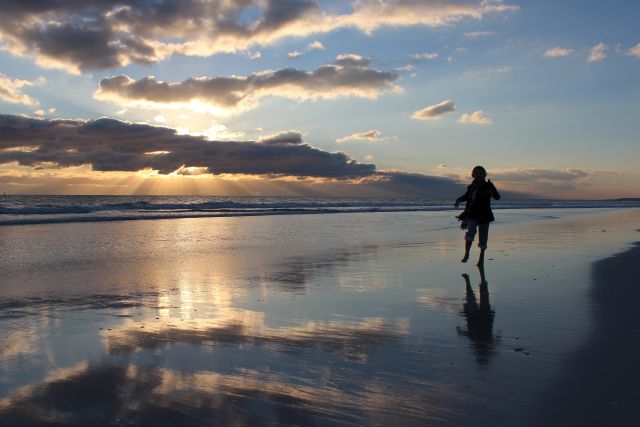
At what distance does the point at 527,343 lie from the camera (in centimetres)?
467

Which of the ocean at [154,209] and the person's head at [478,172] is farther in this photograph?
the ocean at [154,209]

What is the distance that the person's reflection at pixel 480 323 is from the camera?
Result: 14.7 feet

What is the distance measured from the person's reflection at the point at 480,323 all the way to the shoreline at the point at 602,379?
26.8 inches

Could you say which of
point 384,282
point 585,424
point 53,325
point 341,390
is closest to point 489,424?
point 585,424

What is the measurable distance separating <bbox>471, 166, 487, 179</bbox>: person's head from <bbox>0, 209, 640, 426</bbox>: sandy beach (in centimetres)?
199

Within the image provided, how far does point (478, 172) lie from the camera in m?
10.6

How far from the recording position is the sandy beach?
3.22m

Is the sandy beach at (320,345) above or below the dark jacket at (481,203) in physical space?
below

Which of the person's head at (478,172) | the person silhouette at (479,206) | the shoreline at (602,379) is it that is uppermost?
the person's head at (478,172)

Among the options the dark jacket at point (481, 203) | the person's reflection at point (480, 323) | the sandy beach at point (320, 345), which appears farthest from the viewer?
the dark jacket at point (481, 203)

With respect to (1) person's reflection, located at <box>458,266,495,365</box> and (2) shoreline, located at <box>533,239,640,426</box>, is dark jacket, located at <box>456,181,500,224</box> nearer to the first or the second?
(1) person's reflection, located at <box>458,266,495,365</box>

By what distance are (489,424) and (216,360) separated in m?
2.27

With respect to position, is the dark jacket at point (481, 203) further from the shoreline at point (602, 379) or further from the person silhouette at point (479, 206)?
the shoreline at point (602, 379)

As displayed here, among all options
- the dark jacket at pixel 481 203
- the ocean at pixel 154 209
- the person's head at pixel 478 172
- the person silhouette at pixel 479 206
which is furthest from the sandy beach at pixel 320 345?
the ocean at pixel 154 209
